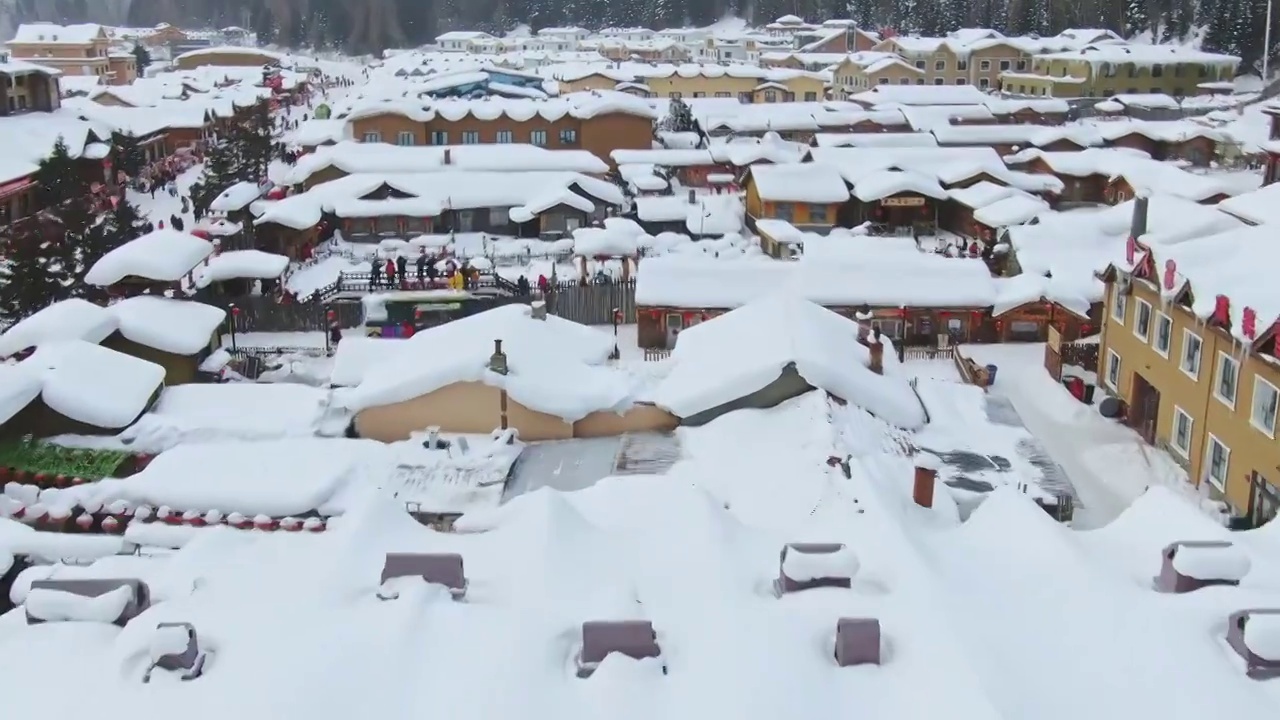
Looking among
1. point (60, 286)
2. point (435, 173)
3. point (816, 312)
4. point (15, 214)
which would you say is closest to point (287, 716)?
point (816, 312)

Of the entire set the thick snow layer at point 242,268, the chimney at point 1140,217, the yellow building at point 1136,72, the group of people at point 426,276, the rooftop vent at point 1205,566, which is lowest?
the group of people at point 426,276

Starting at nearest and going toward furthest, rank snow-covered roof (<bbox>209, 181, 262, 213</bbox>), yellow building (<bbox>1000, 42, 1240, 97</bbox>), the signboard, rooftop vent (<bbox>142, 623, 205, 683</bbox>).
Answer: rooftop vent (<bbox>142, 623, 205, 683</bbox>) → snow-covered roof (<bbox>209, 181, 262, 213</bbox>) → the signboard → yellow building (<bbox>1000, 42, 1240, 97</bbox>)

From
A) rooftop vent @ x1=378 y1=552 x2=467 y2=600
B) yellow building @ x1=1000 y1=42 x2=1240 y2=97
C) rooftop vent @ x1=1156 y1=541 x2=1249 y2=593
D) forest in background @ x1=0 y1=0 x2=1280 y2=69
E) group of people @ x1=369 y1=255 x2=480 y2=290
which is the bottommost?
group of people @ x1=369 y1=255 x2=480 y2=290

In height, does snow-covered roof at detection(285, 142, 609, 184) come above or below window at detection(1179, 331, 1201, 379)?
above

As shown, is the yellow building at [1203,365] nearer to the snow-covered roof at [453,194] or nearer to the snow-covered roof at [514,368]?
the snow-covered roof at [514,368]

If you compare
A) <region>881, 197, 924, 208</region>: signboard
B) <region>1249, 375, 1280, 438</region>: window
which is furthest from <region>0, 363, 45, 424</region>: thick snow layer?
<region>881, 197, 924, 208</region>: signboard

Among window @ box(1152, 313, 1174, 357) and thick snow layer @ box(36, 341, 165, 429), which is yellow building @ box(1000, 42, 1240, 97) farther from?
thick snow layer @ box(36, 341, 165, 429)

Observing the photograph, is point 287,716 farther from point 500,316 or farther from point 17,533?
point 500,316

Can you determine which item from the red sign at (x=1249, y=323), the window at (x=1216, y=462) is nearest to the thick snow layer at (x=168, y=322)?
the window at (x=1216, y=462)
